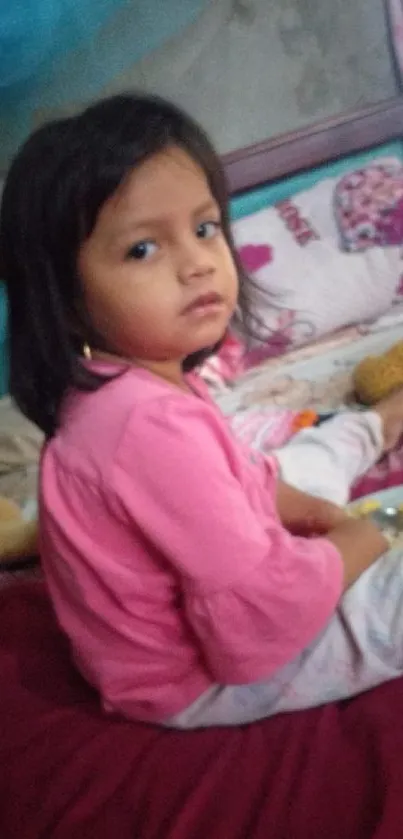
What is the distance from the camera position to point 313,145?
1.85 metres

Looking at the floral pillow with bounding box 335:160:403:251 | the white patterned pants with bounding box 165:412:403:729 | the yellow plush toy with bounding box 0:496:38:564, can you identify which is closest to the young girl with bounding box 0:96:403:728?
the white patterned pants with bounding box 165:412:403:729

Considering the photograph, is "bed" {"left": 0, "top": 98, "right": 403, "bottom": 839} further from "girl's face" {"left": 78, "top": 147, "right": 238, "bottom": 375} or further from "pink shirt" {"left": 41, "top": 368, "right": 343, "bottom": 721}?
"girl's face" {"left": 78, "top": 147, "right": 238, "bottom": 375}

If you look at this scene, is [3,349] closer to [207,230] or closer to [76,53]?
[76,53]

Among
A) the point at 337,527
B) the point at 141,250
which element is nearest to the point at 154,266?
the point at 141,250

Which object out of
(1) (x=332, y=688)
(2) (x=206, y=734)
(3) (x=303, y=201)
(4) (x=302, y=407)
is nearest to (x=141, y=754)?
(2) (x=206, y=734)

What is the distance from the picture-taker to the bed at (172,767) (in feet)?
2.44

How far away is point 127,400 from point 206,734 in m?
0.34

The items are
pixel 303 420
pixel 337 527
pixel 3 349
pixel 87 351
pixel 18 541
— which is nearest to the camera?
pixel 87 351

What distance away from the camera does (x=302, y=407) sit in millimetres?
1476

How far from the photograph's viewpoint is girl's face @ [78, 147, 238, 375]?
2.72 feet

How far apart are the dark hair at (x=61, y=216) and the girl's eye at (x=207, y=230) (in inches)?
2.4

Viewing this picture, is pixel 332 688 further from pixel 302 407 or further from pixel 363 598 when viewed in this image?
pixel 302 407

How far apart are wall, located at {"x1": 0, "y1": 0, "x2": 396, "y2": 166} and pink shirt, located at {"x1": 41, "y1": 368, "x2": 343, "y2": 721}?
98cm

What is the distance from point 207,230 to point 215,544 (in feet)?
1.05
